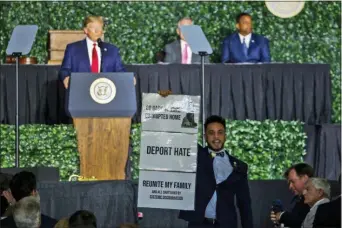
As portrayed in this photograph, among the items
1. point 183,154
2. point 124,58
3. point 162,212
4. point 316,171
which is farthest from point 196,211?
point 124,58

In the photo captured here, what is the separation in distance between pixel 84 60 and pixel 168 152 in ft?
20.0

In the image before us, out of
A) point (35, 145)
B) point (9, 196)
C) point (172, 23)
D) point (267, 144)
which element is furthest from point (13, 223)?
point (172, 23)

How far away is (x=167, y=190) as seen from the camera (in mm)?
12070

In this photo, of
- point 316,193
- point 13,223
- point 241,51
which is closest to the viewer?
point 13,223

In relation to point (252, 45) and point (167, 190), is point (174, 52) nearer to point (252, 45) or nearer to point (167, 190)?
point (252, 45)

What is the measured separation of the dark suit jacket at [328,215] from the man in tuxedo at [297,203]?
126 cm

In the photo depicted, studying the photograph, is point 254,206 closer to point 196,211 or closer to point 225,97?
point 196,211

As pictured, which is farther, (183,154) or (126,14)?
(126,14)

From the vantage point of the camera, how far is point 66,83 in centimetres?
1738

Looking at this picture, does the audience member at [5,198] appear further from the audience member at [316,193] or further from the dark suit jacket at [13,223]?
the audience member at [316,193]

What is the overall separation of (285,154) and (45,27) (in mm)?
5315

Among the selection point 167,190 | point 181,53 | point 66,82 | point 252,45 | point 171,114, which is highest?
point 252,45

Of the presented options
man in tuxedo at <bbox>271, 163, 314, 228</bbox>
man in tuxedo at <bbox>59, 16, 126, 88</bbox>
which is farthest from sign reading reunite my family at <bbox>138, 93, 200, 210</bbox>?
man in tuxedo at <bbox>59, 16, 126, 88</bbox>

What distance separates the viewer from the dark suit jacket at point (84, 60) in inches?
704
